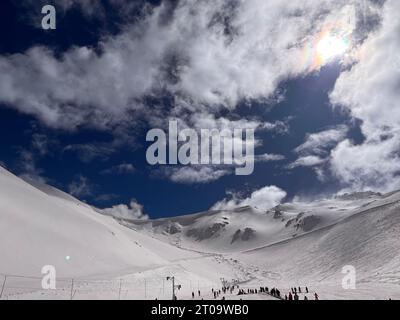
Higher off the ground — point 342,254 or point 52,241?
point 342,254

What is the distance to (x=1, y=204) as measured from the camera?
72.9 m

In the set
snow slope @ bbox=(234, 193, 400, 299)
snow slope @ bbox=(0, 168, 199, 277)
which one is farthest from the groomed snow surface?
snow slope @ bbox=(234, 193, 400, 299)

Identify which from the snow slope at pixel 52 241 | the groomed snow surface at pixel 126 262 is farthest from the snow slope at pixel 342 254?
the snow slope at pixel 52 241

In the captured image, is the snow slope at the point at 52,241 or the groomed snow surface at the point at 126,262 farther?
the snow slope at the point at 52,241

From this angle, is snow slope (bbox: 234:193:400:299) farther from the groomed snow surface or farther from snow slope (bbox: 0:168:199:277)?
snow slope (bbox: 0:168:199:277)

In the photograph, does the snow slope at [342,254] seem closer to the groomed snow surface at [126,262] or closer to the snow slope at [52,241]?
the groomed snow surface at [126,262]

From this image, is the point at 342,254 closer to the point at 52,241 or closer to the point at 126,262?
the point at 126,262

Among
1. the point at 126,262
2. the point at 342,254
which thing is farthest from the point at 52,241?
the point at 342,254

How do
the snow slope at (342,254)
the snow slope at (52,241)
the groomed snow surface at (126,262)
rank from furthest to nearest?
the snow slope at (342,254) → the snow slope at (52,241) → the groomed snow surface at (126,262)

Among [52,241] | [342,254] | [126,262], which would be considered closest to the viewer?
[52,241]

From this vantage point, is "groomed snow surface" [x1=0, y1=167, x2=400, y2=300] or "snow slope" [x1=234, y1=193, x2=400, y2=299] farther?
"snow slope" [x1=234, y1=193, x2=400, y2=299]
